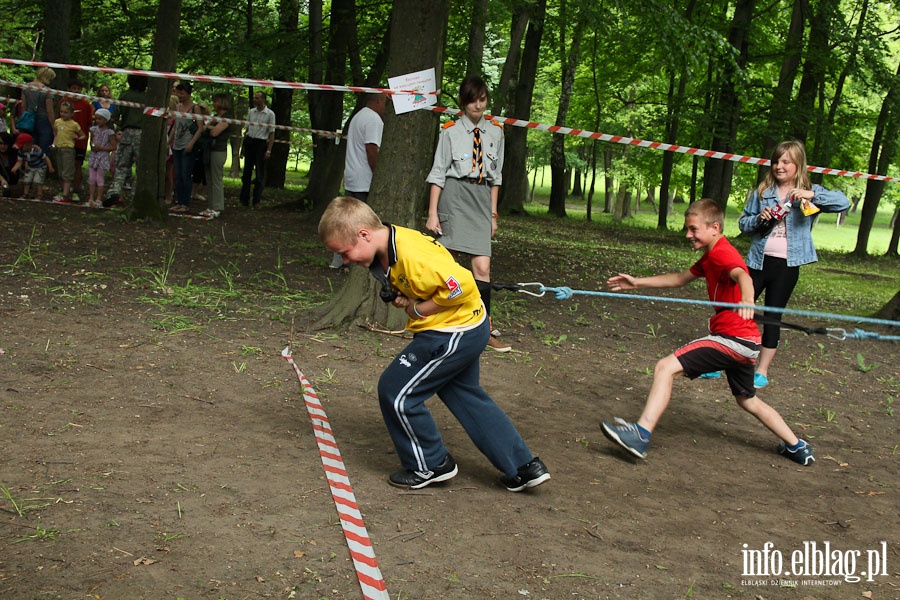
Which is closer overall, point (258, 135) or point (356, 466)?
point (356, 466)

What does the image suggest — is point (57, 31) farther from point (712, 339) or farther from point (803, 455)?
point (803, 455)

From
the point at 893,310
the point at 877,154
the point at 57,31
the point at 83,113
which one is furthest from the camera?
the point at 877,154

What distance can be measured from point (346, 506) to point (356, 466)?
0.59 meters

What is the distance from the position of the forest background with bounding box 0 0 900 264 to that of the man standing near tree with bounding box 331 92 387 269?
3.42 feet

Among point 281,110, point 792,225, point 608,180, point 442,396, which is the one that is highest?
point 281,110

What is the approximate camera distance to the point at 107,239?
9.82m

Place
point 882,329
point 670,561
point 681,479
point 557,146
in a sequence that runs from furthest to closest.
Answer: point 557,146 → point 882,329 → point 681,479 → point 670,561

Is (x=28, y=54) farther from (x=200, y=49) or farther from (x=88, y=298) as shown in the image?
(x=88, y=298)

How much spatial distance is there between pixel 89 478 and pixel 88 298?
3911 mm

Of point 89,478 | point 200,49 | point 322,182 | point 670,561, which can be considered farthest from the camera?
point 200,49

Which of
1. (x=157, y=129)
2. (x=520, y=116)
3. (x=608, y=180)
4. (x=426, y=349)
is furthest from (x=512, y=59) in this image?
(x=608, y=180)

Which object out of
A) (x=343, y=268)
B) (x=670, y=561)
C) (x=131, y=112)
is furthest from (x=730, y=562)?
(x=131, y=112)

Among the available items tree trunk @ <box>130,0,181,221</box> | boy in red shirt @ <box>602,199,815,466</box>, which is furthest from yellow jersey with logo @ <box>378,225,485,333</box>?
tree trunk @ <box>130,0,181,221</box>

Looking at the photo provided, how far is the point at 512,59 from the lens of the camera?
811 inches
